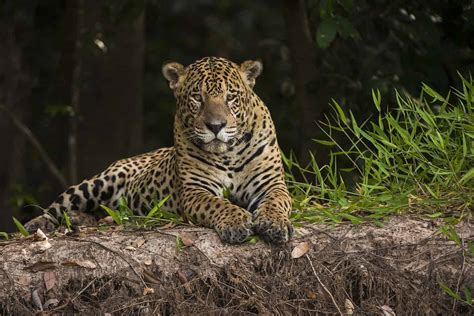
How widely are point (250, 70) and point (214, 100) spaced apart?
65 cm

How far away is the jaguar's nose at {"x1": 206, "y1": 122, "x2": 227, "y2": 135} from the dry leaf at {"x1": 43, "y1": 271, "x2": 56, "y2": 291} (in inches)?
64.9

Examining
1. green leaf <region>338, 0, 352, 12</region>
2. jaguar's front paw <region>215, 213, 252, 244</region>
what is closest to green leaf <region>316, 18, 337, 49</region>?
green leaf <region>338, 0, 352, 12</region>

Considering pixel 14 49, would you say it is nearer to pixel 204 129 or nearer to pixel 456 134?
pixel 204 129

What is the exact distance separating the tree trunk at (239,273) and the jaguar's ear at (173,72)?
162 cm

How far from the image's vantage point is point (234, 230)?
7.39 metres

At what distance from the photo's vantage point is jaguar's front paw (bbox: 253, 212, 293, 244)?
7355 millimetres

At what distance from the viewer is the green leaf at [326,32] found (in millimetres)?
8578

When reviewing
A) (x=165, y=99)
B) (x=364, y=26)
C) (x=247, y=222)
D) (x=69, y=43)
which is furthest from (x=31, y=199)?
(x=165, y=99)

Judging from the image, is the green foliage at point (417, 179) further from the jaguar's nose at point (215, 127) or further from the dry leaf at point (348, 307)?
the jaguar's nose at point (215, 127)

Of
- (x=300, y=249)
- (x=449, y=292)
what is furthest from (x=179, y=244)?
(x=449, y=292)

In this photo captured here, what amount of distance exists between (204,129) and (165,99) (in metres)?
10.5

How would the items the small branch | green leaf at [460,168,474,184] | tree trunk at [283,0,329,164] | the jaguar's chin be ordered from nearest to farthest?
green leaf at [460,168,474,184] → the jaguar's chin → tree trunk at [283,0,329,164] → the small branch

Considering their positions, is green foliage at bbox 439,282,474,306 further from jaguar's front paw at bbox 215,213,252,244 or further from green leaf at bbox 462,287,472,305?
jaguar's front paw at bbox 215,213,252,244

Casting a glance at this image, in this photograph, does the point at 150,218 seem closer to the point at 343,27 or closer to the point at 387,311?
the point at 387,311
